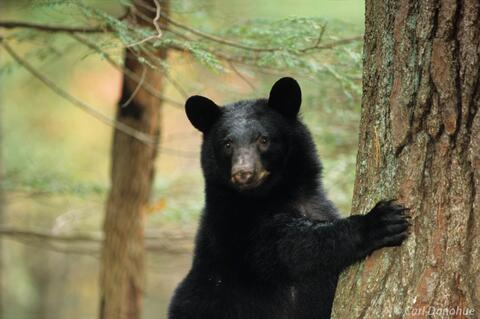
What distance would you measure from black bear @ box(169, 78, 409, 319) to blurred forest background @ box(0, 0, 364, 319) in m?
0.42

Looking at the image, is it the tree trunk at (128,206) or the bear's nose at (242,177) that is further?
the tree trunk at (128,206)

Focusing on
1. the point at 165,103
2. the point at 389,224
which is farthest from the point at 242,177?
the point at 165,103

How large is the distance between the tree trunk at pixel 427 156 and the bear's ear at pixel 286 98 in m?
1.45

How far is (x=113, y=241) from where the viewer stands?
8.38m

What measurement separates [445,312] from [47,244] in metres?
7.42

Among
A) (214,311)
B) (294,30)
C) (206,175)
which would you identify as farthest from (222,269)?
(294,30)

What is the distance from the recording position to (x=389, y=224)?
12.0 feet

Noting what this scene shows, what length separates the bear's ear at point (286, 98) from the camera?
524cm

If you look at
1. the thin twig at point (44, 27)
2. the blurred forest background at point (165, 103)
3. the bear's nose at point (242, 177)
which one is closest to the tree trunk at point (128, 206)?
the blurred forest background at point (165, 103)

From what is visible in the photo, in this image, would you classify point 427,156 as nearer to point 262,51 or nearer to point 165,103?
point 262,51

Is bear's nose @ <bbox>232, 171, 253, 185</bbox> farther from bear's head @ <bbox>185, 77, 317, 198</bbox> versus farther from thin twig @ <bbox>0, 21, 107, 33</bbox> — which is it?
thin twig @ <bbox>0, 21, 107, 33</bbox>

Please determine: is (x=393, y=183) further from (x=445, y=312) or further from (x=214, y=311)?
(x=214, y=311)

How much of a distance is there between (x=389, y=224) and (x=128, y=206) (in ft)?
16.8

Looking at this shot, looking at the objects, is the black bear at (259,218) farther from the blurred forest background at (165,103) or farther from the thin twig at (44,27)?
the thin twig at (44,27)
